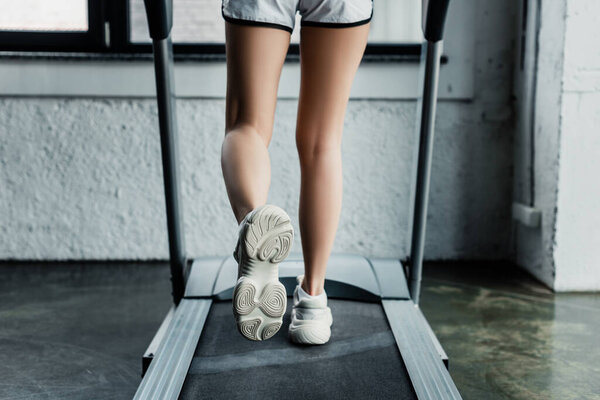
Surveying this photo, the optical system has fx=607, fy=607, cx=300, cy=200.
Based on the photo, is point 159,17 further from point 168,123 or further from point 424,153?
point 424,153

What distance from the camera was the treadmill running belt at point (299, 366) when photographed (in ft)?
4.16

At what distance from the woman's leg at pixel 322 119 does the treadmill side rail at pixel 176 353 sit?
0.38 m

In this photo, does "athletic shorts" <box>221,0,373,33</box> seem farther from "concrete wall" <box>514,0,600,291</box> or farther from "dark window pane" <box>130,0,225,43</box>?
"dark window pane" <box>130,0,225,43</box>

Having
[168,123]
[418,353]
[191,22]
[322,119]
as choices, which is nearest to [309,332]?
[418,353]

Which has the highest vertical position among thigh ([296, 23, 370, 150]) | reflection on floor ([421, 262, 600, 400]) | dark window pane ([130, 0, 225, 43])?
dark window pane ([130, 0, 225, 43])

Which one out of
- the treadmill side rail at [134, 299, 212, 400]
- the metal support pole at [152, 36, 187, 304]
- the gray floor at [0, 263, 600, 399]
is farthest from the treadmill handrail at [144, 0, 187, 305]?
the gray floor at [0, 263, 600, 399]

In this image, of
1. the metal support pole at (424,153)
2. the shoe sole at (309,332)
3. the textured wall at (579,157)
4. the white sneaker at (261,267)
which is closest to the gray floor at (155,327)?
the textured wall at (579,157)

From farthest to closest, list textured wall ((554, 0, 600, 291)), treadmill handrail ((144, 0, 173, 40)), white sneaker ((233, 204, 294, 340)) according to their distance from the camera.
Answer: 1. textured wall ((554, 0, 600, 291))
2. treadmill handrail ((144, 0, 173, 40))
3. white sneaker ((233, 204, 294, 340))

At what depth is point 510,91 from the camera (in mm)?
2818

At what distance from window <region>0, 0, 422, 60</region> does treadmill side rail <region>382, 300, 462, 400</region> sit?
1.38 meters

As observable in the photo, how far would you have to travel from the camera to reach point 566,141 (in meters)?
2.34

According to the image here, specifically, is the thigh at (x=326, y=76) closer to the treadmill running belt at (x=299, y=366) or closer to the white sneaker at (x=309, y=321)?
the white sneaker at (x=309, y=321)

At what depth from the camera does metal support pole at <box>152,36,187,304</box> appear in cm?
180

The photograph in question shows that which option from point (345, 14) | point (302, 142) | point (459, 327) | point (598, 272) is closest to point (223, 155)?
point (302, 142)
